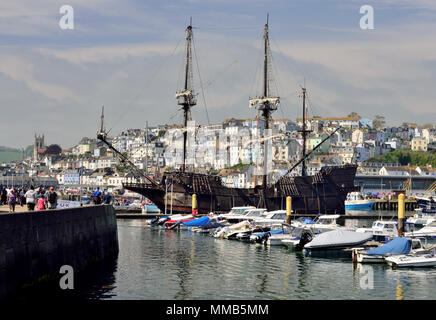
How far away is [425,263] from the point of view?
39156mm

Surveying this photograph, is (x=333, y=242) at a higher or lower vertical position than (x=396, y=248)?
lower

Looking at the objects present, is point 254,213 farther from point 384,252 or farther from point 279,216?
point 384,252

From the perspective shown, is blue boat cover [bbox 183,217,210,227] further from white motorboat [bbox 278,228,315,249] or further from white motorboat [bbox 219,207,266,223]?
white motorboat [bbox 278,228,315,249]

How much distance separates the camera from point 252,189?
92500 millimetres

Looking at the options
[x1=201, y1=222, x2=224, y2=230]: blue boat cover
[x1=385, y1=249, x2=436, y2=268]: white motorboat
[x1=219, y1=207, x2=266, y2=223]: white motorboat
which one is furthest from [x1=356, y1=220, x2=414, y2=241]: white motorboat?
[x1=201, y1=222, x2=224, y2=230]: blue boat cover

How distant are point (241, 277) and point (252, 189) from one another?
5632cm

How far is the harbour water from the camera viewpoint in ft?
103

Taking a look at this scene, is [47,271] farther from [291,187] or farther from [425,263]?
[291,187]

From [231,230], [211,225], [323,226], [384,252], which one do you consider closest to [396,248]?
[384,252]

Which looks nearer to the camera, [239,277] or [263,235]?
[239,277]

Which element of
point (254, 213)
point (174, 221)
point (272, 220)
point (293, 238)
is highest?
point (254, 213)
